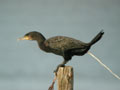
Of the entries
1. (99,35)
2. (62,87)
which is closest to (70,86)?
(62,87)

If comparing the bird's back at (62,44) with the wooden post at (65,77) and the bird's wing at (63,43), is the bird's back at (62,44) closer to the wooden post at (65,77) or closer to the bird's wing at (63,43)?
the bird's wing at (63,43)

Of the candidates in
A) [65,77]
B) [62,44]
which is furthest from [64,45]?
[65,77]

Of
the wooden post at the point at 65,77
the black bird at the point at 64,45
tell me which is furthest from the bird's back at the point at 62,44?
the wooden post at the point at 65,77

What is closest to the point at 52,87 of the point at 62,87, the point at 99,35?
the point at 62,87

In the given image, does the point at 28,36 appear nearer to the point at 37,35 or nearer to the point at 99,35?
the point at 37,35

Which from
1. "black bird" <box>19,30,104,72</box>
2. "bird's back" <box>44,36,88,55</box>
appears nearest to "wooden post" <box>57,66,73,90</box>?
"black bird" <box>19,30,104,72</box>

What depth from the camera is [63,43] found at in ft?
38.4

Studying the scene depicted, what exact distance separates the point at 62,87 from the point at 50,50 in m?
0.54

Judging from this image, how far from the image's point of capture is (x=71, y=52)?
11.7 m

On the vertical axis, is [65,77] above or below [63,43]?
below

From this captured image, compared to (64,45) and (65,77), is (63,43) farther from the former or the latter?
(65,77)

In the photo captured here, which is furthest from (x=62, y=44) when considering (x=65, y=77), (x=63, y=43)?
(x=65, y=77)

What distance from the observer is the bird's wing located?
11672mm

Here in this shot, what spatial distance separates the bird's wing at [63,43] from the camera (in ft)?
38.3
